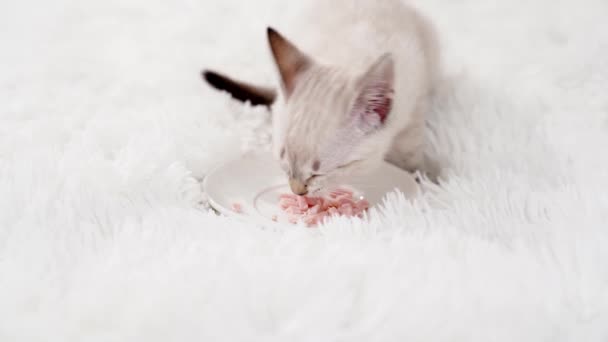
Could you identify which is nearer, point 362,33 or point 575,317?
point 575,317

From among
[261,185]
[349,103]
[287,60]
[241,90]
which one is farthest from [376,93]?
[241,90]

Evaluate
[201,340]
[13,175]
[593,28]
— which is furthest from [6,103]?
[593,28]

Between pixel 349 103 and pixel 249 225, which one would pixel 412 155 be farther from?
pixel 249 225

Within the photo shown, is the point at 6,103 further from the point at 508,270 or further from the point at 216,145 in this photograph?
the point at 508,270

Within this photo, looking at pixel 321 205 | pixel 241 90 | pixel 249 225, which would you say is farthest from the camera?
pixel 241 90

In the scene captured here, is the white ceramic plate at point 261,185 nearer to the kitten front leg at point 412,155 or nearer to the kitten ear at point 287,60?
the kitten front leg at point 412,155

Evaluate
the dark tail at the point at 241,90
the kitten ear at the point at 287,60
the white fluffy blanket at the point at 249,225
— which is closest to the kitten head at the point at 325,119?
the kitten ear at the point at 287,60
